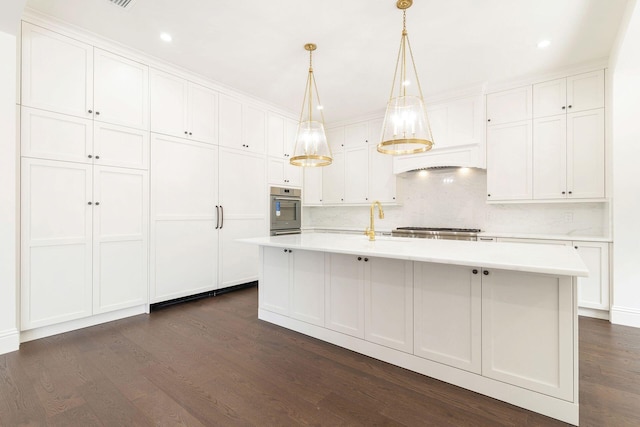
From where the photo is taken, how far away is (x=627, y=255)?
2.99m

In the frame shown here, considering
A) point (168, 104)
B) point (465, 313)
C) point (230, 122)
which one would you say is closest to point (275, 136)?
point (230, 122)

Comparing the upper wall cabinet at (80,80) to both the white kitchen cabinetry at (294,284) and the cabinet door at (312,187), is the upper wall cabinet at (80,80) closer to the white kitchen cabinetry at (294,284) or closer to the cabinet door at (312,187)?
the white kitchen cabinetry at (294,284)

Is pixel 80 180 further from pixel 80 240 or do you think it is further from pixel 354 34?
pixel 354 34

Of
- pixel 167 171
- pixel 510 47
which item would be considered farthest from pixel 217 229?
pixel 510 47

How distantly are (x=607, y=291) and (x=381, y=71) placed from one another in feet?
11.3

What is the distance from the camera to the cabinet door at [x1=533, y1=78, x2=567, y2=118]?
3.50 m

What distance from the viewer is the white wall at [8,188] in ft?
7.77

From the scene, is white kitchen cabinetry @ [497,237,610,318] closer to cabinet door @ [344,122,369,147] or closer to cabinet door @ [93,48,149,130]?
cabinet door @ [344,122,369,147]

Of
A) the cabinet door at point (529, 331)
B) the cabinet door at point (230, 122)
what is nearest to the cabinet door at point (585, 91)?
the cabinet door at point (529, 331)

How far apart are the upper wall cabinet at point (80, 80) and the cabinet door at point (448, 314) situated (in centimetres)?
333

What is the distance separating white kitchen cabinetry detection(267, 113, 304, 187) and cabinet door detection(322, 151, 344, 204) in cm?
64

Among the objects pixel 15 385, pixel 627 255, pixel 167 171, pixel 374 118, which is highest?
pixel 374 118

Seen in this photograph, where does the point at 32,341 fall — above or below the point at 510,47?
below

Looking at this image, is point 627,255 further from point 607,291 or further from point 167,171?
Result: point 167,171
